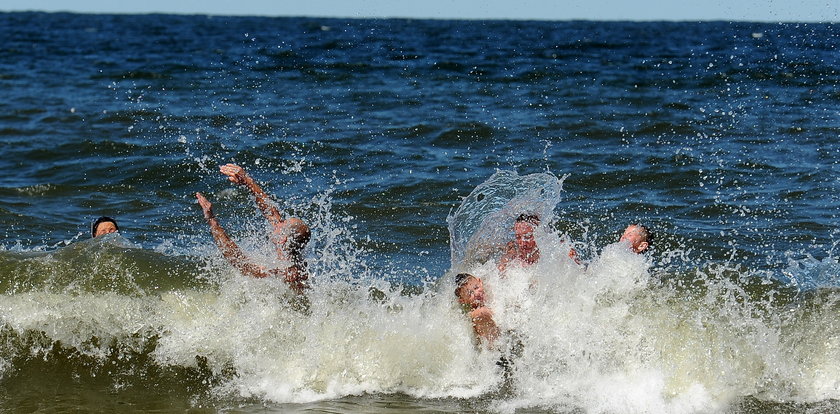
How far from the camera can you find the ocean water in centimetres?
630

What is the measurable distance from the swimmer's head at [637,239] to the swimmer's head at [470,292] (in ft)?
3.92

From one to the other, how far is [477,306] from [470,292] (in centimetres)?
11

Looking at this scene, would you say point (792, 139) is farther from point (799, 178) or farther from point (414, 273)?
point (414, 273)

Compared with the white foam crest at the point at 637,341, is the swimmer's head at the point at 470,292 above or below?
above

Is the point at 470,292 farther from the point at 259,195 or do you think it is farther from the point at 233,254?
the point at 233,254

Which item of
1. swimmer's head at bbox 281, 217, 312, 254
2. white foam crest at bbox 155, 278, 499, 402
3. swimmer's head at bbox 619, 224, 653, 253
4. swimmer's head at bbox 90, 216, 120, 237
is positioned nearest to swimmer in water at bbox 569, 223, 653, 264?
swimmer's head at bbox 619, 224, 653, 253

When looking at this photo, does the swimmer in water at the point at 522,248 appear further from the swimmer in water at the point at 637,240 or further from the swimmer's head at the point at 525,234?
the swimmer in water at the point at 637,240

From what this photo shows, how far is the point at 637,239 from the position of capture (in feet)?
23.4

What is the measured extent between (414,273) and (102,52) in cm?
2308

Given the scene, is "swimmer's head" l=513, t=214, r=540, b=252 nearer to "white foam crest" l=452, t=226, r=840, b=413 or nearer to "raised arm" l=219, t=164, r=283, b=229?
"white foam crest" l=452, t=226, r=840, b=413

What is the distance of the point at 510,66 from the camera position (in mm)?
21156

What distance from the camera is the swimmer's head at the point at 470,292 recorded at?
663 cm

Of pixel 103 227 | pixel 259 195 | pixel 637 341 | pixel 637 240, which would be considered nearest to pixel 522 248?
pixel 637 240

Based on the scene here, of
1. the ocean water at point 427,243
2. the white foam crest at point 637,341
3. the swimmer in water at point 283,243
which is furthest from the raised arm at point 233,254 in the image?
the white foam crest at point 637,341
